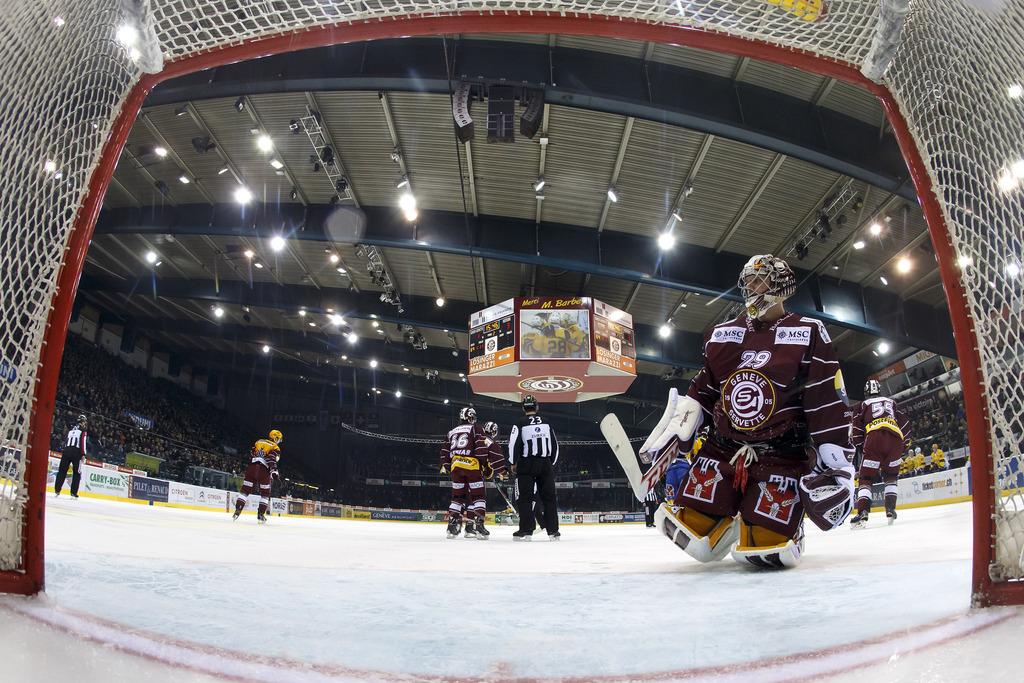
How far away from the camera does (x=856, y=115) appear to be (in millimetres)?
9344

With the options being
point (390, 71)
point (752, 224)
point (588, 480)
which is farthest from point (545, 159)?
point (588, 480)

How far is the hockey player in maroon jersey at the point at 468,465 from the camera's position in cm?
704

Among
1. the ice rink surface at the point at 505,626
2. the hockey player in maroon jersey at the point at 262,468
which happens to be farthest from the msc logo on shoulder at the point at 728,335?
the hockey player in maroon jersey at the point at 262,468

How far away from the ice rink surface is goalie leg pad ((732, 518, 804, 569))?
0.24 feet

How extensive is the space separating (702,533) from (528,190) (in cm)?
972

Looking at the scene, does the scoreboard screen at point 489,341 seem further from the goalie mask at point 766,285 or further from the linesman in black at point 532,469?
the goalie mask at point 766,285

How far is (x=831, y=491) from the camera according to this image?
226 cm

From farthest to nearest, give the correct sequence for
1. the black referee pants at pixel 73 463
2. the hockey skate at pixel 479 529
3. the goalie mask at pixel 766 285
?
the black referee pants at pixel 73 463, the hockey skate at pixel 479 529, the goalie mask at pixel 766 285

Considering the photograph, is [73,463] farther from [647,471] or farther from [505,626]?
[505,626]

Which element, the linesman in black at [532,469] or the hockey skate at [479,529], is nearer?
the linesman in black at [532,469]

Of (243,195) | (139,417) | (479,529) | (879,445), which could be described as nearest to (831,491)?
(879,445)

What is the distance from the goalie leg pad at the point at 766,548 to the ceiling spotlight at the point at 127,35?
2514 millimetres

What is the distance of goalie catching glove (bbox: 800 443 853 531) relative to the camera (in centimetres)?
226

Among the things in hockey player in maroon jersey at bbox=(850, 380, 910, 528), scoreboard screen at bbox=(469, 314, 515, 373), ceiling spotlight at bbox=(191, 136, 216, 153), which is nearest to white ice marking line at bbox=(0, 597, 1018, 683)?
hockey player in maroon jersey at bbox=(850, 380, 910, 528)
